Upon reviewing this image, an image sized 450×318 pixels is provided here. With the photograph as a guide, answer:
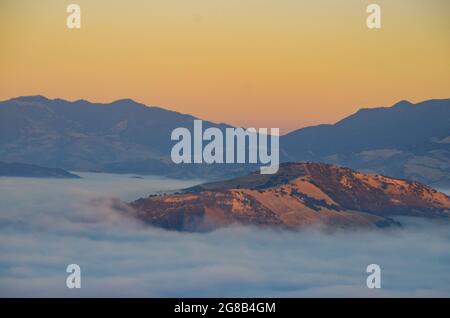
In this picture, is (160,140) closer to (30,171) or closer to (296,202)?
(30,171)

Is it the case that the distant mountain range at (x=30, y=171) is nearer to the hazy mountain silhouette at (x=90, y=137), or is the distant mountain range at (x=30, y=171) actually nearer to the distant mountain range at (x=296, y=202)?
the hazy mountain silhouette at (x=90, y=137)

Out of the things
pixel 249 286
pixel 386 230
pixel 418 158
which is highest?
pixel 418 158

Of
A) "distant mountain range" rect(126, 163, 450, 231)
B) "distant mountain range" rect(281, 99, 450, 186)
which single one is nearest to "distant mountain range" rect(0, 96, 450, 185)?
"distant mountain range" rect(281, 99, 450, 186)

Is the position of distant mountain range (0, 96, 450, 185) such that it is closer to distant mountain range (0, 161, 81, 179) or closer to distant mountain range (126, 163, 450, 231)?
distant mountain range (0, 161, 81, 179)

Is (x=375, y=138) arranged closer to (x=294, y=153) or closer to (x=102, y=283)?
(x=294, y=153)

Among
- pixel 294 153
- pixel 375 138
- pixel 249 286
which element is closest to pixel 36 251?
pixel 249 286

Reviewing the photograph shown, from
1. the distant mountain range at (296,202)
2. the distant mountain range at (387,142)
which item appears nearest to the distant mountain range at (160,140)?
the distant mountain range at (387,142)
